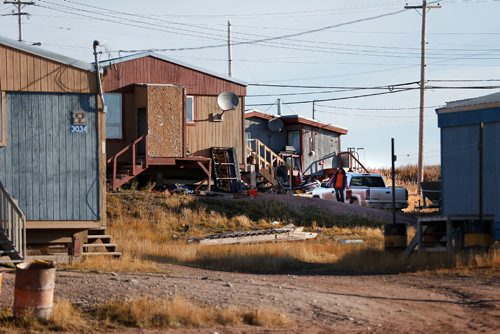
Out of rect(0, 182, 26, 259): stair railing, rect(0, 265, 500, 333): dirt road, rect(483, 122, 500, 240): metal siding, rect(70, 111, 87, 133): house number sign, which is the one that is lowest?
rect(0, 265, 500, 333): dirt road

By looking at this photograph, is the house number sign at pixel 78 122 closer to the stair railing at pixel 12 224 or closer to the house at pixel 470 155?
the stair railing at pixel 12 224

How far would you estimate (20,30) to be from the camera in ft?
185

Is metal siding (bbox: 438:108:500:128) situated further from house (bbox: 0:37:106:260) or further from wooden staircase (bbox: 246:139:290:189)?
wooden staircase (bbox: 246:139:290:189)

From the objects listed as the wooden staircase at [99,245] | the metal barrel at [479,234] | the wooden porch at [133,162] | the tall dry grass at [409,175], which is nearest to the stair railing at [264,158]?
the wooden porch at [133,162]

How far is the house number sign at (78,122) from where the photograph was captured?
20188 millimetres

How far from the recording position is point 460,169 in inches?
978

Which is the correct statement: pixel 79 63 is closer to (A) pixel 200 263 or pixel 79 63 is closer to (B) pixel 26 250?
(B) pixel 26 250

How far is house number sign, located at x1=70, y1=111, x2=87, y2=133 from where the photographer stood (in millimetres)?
20188

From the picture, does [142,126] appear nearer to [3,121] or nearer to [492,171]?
[492,171]

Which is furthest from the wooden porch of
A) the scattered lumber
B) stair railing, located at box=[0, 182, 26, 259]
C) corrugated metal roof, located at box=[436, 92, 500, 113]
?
stair railing, located at box=[0, 182, 26, 259]

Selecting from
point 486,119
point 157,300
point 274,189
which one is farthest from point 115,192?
point 157,300

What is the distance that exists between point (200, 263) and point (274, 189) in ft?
62.7

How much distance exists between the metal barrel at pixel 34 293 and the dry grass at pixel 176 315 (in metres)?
0.72

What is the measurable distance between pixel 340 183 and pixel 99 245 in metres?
16.7
